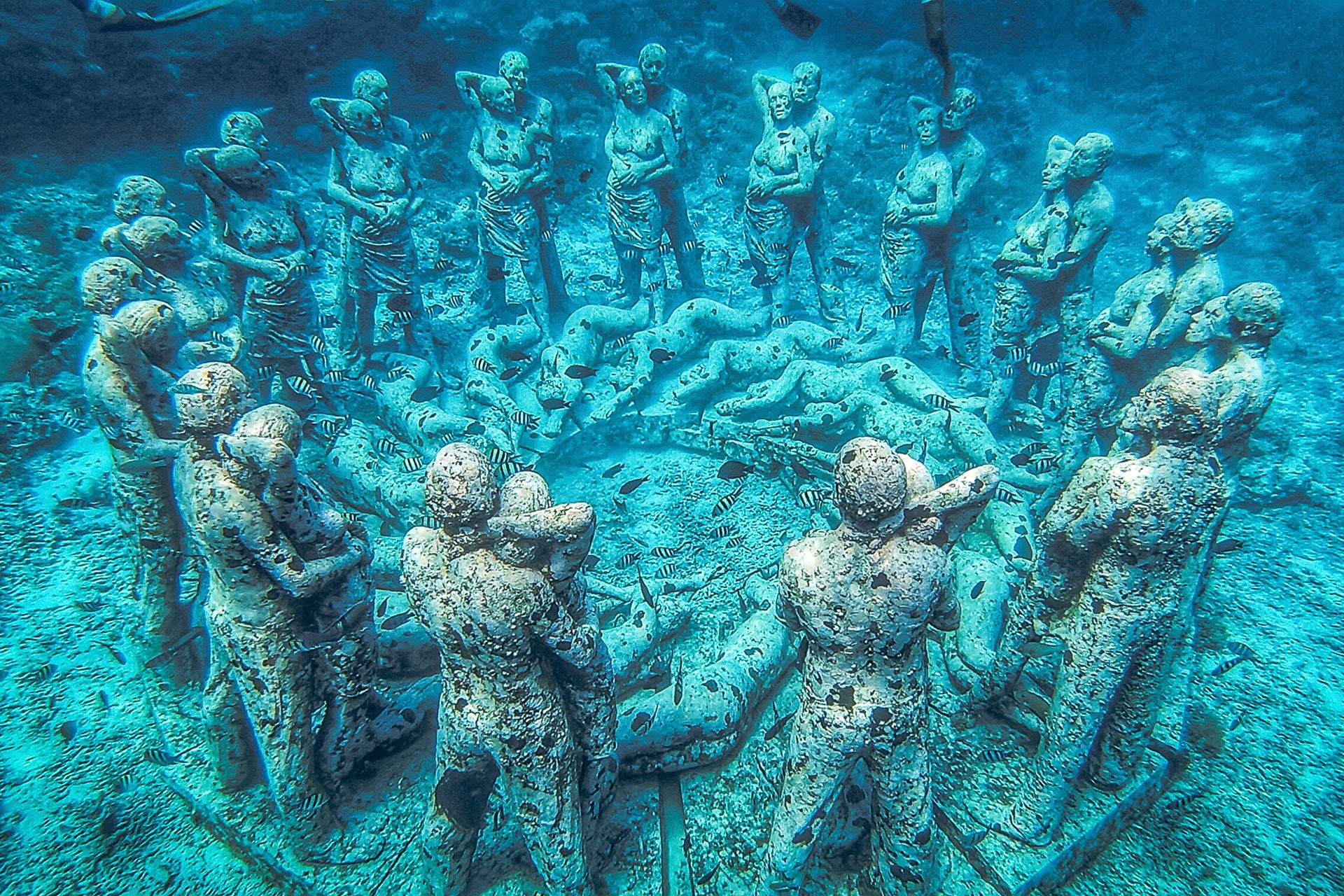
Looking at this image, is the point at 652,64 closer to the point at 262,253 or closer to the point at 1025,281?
the point at 262,253

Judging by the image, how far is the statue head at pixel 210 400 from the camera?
3287mm

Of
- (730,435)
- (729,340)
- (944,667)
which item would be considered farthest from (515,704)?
(729,340)

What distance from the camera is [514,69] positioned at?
25.5 ft

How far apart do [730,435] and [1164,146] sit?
39.4 ft

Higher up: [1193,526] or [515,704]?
[1193,526]

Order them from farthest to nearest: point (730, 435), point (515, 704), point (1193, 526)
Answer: point (730, 435) < point (1193, 526) < point (515, 704)

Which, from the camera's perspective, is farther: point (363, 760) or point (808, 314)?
point (808, 314)

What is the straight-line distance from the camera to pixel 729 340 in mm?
7555

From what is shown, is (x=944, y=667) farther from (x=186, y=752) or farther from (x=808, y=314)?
(x=808, y=314)

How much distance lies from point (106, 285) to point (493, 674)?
4.54 meters

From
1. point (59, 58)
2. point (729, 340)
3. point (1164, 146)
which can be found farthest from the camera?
point (1164, 146)

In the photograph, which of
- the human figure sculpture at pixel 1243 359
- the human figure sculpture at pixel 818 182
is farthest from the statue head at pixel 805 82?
the human figure sculpture at pixel 1243 359

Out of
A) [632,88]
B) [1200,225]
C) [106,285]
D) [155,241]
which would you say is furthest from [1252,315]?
[155,241]

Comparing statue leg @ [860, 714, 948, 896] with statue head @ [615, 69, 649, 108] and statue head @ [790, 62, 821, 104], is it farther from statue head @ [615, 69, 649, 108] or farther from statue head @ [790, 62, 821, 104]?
statue head @ [615, 69, 649, 108]
